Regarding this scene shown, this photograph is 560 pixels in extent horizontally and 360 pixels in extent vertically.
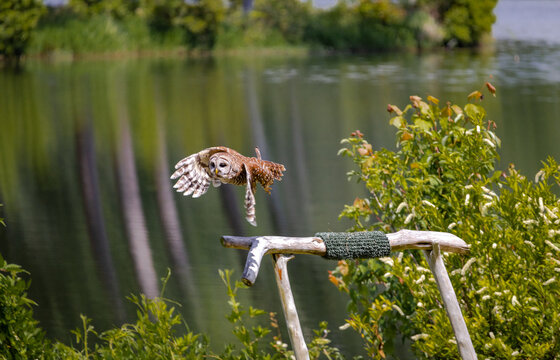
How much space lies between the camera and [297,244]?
1185mm

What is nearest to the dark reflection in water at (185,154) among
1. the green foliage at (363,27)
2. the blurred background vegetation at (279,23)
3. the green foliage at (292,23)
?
the blurred background vegetation at (279,23)

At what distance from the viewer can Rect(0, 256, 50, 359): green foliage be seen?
1.48m

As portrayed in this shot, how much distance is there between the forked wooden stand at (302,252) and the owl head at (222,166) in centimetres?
10

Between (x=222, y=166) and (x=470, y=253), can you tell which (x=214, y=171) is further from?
(x=470, y=253)

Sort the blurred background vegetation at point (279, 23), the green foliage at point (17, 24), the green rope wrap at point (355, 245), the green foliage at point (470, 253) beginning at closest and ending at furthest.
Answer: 1. the green rope wrap at point (355, 245)
2. the green foliage at point (470, 253)
3. the green foliage at point (17, 24)
4. the blurred background vegetation at point (279, 23)

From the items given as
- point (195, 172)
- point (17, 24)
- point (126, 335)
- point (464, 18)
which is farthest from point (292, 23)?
point (195, 172)

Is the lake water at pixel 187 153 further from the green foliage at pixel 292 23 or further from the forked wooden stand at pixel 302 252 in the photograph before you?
the green foliage at pixel 292 23

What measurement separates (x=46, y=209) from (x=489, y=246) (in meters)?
2.63

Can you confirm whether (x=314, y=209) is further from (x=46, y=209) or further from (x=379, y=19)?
(x=379, y=19)

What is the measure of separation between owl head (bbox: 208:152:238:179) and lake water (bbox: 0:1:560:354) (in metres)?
1.16

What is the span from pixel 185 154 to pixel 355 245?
3.81 m

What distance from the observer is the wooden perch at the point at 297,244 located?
109 centimetres

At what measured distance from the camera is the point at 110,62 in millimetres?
10320

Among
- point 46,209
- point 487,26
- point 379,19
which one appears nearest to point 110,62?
point 379,19
